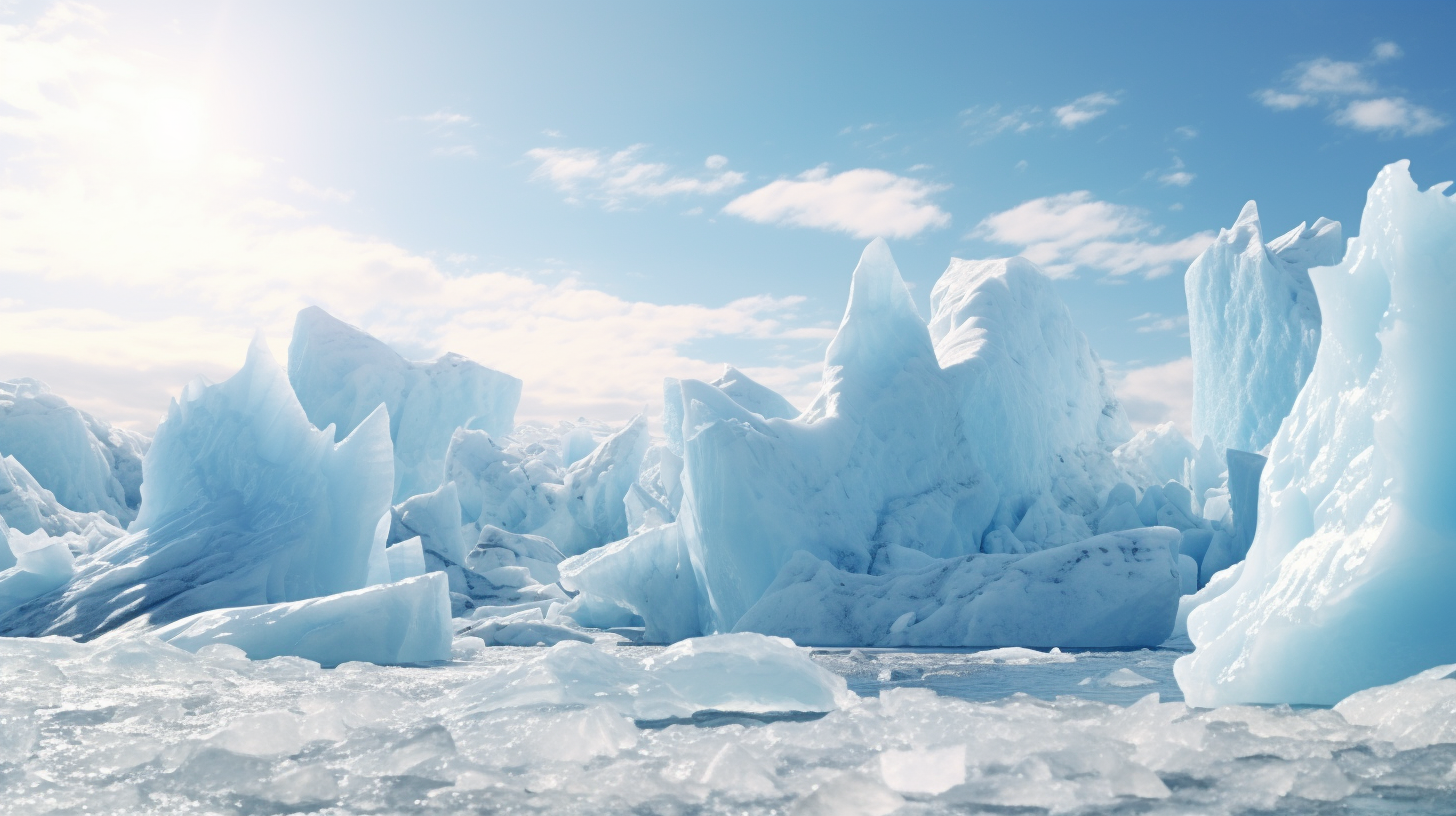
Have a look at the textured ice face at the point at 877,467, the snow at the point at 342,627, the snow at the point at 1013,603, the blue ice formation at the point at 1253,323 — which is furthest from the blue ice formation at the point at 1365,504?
the blue ice formation at the point at 1253,323

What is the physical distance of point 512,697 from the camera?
5.08m

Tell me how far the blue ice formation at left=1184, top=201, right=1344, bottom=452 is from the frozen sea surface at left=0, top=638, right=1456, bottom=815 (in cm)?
1800

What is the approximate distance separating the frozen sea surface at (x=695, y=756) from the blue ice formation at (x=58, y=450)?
29589mm

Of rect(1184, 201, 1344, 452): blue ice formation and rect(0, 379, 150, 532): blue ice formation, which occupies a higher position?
rect(1184, 201, 1344, 452): blue ice formation

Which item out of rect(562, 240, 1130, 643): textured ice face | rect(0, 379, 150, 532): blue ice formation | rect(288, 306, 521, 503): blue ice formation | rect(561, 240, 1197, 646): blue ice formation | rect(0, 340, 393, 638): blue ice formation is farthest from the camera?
A: rect(0, 379, 150, 532): blue ice formation

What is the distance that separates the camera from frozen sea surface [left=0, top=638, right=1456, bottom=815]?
3.07 metres

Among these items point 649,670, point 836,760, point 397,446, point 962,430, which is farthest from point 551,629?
point 397,446

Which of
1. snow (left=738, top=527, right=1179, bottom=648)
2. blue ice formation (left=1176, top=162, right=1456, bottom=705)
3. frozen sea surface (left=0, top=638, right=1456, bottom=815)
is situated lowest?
snow (left=738, top=527, right=1179, bottom=648)

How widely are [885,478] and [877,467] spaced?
8.7 inches

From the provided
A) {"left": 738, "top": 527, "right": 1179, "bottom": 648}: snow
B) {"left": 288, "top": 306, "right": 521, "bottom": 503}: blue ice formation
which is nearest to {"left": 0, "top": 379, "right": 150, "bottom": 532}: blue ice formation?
{"left": 288, "top": 306, "right": 521, "bottom": 503}: blue ice formation

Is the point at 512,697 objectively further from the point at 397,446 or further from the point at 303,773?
the point at 397,446

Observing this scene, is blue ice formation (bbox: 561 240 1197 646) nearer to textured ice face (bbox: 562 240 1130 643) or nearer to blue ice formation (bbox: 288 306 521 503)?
textured ice face (bbox: 562 240 1130 643)

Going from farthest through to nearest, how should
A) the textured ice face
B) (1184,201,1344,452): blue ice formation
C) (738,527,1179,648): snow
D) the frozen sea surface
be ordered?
1. (1184,201,1344,452): blue ice formation
2. the textured ice face
3. (738,527,1179,648): snow
4. the frozen sea surface

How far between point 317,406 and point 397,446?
302cm
